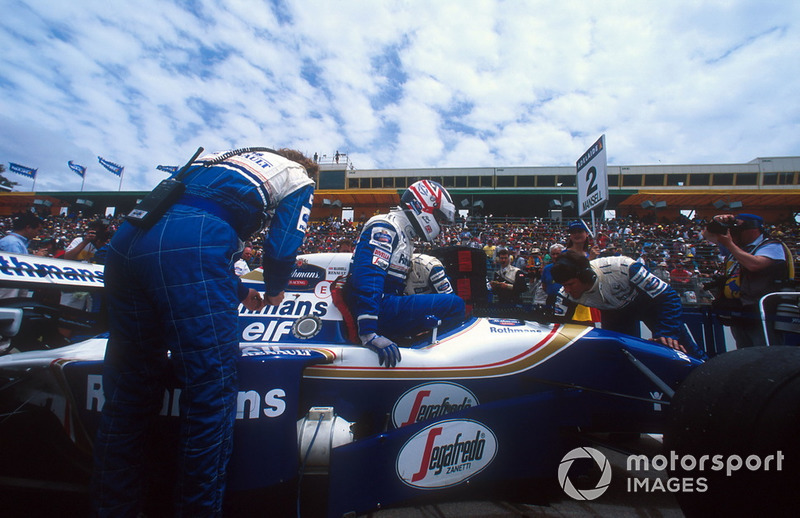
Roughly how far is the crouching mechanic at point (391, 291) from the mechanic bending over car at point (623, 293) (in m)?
0.98

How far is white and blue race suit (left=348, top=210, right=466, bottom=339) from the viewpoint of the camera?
1977 mm

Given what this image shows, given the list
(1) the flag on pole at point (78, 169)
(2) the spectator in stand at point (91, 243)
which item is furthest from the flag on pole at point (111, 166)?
(2) the spectator in stand at point (91, 243)

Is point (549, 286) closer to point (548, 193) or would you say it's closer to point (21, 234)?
point (21, 234)

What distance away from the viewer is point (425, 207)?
2.53 metres

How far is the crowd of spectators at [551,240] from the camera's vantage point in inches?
416

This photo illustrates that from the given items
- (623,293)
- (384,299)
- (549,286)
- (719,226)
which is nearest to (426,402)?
(384,299)

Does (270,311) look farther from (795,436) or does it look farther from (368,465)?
(795,436)

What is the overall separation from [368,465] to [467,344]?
0.72 meters

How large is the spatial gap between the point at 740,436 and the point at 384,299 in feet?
5.06

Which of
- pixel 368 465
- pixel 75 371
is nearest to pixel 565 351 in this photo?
pixel 368 465

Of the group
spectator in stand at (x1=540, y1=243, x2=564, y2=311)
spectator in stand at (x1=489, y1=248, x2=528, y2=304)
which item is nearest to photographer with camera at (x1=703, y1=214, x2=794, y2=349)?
spectator in stand at (x1=540, y1=243, x2=564, y2=311)

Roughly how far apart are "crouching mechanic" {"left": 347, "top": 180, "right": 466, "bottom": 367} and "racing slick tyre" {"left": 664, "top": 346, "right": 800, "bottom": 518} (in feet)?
3.58

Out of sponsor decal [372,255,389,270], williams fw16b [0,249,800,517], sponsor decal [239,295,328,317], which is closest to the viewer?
williams fw16b [0,249,800,517]

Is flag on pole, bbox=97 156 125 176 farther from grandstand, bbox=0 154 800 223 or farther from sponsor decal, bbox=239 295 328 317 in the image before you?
sponsor decal, bbox=239 295 328 317
